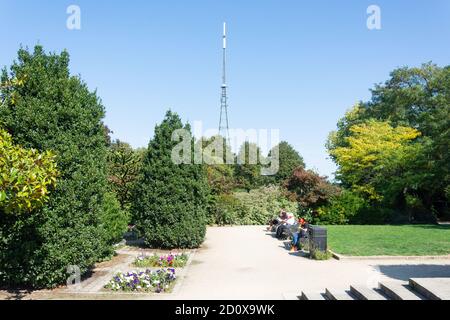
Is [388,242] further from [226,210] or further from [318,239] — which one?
[226,210]

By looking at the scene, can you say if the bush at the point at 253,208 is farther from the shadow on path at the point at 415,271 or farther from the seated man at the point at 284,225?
the shadow on path at the point at 415,271

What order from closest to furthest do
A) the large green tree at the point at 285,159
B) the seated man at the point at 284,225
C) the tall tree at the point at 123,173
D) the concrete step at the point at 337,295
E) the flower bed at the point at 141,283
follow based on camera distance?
the concrete step at the point at 337,295
the flower bed at the point at 141,283
the tall tree at the point at 123,173
the seated man at the point at 284,225
the large green tree at the point at 285,159

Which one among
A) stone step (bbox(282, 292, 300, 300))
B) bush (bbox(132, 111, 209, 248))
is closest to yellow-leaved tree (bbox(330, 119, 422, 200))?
bush (bbox(132, 111, 209, 248))

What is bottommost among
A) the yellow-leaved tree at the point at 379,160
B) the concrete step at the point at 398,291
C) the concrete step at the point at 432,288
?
the concrete step at the point at 398,291

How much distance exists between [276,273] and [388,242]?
24.3 feet

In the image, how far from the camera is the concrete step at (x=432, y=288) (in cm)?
734

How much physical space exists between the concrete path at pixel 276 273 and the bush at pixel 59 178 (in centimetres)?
300

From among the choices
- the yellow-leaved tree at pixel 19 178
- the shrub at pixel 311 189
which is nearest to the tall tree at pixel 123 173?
the shrub at pixel 311 189

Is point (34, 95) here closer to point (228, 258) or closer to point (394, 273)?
point (228, 258)

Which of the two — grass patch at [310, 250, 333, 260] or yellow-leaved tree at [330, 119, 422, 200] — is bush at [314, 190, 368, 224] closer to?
yellow-leaved tree at [330, 119, 422, 200]
